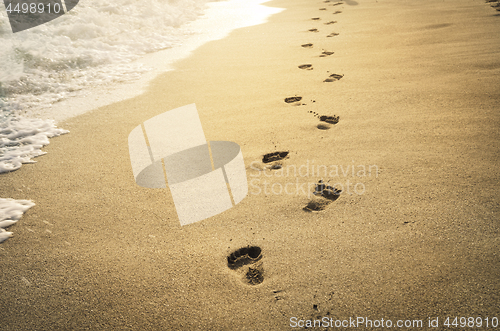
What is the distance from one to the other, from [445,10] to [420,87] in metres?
2.63

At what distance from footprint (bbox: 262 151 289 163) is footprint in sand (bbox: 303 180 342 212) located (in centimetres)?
34

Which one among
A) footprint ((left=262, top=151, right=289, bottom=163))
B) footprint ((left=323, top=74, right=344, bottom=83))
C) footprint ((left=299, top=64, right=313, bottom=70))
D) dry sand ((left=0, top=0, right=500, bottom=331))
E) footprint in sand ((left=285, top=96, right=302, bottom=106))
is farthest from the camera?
footprint ((left=299, top=64, right=313, bottom=70))

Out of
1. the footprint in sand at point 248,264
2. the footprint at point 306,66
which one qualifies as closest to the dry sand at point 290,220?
the footprint in sand at point 248,264

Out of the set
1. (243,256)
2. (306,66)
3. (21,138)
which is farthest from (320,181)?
(21,138)

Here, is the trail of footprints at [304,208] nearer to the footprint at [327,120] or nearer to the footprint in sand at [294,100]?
the footprint at [327,120]

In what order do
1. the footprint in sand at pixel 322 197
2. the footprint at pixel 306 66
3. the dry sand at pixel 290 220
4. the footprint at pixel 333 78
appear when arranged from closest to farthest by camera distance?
the dry sand at pixel 290 220
the footprint in sand at pixel 322 197
the footprint at pixel 333 78
the footprint at pixel 306 66

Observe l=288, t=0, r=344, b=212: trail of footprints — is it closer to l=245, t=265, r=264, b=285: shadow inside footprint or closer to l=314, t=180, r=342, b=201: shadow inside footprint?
l=314, t=180, r=342, b=201: shadow inside footprint

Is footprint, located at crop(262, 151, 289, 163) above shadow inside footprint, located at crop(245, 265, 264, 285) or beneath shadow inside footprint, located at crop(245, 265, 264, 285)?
above

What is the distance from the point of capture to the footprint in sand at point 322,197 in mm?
1515

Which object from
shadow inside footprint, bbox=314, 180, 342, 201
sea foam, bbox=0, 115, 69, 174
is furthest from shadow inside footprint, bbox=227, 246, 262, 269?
sea foam, bbox=0, 115, 69, 174

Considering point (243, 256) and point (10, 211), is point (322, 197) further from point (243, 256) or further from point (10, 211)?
point (10, 211)

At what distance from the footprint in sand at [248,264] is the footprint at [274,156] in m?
0.68

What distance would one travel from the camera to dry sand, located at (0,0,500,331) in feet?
3.66

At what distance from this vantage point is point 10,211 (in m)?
1.67
